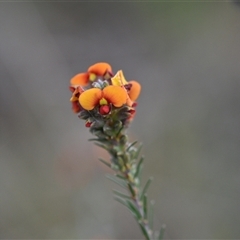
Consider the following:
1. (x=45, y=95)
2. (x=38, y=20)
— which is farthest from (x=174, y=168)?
(x=38, y=20)

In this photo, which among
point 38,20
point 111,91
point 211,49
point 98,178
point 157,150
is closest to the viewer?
point 111,91

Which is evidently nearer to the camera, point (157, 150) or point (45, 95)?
point (157, 150)

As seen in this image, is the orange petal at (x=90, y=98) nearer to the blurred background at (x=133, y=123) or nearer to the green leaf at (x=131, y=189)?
the green leaf at (x=131, y=189)

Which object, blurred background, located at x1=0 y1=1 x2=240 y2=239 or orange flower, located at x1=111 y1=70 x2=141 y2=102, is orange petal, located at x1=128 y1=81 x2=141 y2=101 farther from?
blurred background, located at x1=0 y1=1 x2=240 y2=239

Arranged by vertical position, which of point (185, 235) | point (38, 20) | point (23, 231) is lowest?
point (185, 235)

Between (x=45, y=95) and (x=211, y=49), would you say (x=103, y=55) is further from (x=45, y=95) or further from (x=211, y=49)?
(x=211, y=49)

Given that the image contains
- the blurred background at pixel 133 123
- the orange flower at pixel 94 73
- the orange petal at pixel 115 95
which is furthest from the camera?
the blurred background at pixel 133 123

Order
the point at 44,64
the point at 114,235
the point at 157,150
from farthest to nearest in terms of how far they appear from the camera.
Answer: the point at 44,64
the point at 157,150
the point at 114,235

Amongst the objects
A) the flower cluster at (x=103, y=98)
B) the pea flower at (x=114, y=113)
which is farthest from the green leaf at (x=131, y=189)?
the flower cluster at (x=103, y=98)
